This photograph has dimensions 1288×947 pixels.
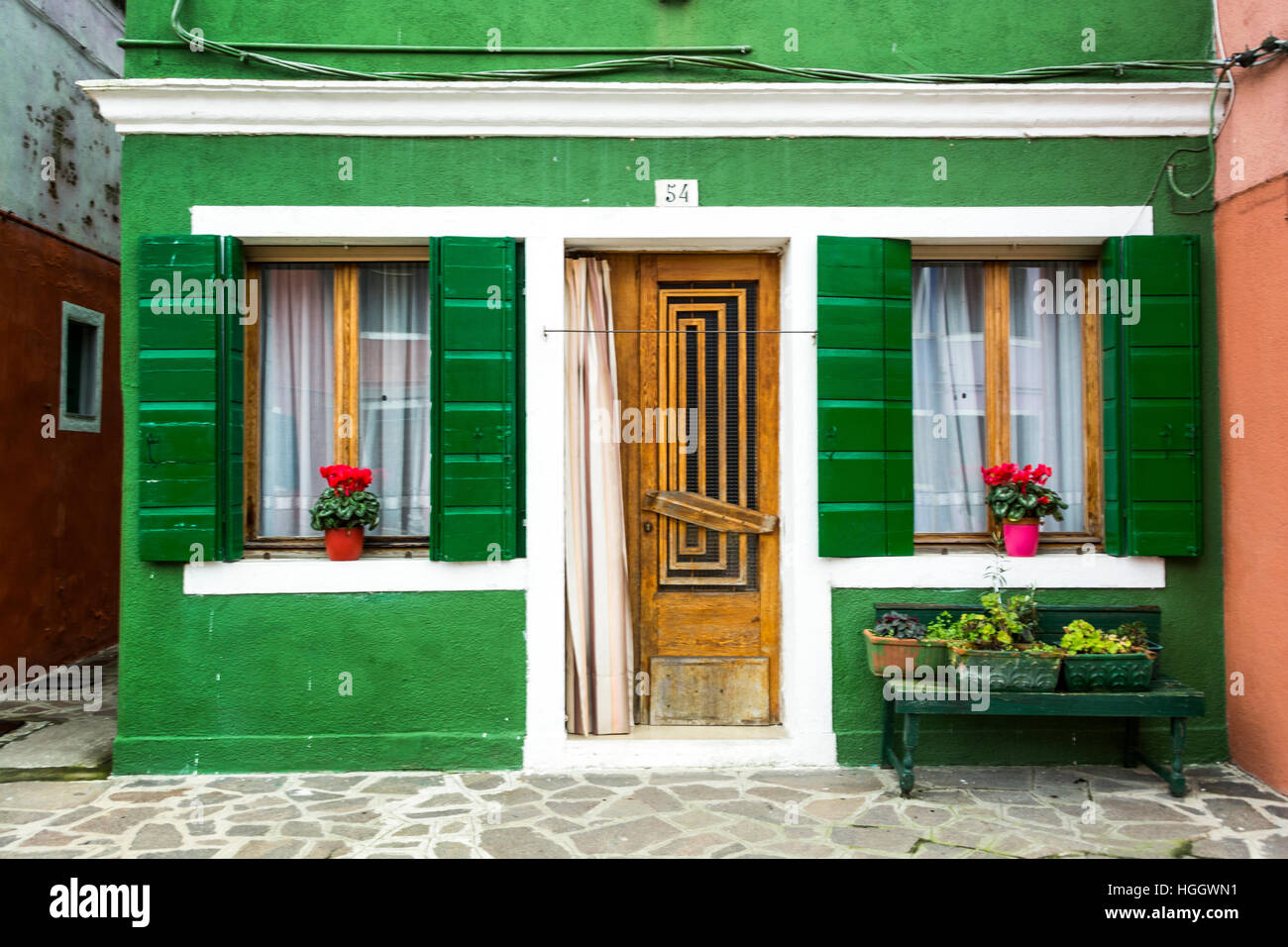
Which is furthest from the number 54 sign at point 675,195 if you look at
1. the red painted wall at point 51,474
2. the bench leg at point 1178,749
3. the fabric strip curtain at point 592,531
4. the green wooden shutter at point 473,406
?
the red painted wall at point 51,474

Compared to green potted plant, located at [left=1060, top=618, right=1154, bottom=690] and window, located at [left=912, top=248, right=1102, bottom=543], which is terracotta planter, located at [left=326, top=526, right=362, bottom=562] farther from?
green potted plant, located at [left=1060, top=618, right=1154, bottom=690]

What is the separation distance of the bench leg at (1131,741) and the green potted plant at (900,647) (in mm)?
1240

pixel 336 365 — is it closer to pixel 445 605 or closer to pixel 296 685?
pixel 445 605

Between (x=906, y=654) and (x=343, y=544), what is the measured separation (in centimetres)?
301

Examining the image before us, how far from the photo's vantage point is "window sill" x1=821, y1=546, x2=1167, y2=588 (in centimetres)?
534

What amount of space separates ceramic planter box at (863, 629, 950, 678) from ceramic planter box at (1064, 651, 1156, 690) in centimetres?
60

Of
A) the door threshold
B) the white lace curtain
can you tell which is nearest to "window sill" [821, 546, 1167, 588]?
the door threshold

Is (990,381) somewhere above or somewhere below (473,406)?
above

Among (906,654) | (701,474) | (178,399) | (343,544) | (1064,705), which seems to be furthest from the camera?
(701,474)

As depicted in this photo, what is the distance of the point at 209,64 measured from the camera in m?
5.30

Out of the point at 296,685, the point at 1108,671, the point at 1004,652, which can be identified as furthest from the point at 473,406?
the point at 1108,671

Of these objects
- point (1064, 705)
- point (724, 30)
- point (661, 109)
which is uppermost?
point (724, 30)

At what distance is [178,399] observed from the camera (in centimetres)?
520

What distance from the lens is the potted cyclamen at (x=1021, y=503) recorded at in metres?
5.31
